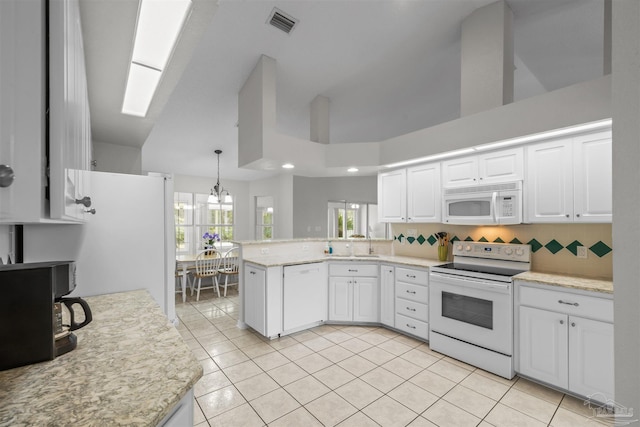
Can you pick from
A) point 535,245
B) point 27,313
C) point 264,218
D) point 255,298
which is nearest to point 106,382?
point 27,313

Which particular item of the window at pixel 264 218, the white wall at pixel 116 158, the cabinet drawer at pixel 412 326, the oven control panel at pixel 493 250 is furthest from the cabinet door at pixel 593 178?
the window at pixel 264 218

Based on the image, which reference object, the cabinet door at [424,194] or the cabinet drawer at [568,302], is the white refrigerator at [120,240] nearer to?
the cabinet door at [424,194]

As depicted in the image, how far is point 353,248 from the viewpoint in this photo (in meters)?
4.08

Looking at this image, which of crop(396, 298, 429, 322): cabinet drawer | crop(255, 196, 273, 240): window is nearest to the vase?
crop(396, 298, 429, 322): cabinet drawer

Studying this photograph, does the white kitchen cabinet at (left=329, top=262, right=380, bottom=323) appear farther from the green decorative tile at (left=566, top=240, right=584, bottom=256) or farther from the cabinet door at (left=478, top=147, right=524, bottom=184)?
the green decorative tile at (left=566, top=240, right=584, bottom=256)

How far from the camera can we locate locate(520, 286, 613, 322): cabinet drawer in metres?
1.94

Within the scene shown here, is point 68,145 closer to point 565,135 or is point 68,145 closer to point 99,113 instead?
point 99,113

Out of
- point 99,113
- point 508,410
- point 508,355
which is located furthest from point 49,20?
point 508,355

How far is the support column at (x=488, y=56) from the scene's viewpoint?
8.20 ft

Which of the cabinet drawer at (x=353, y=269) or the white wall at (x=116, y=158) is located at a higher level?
the white wall at (x=116, y=158)

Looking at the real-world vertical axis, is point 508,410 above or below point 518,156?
below

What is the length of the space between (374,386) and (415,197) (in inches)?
85.1

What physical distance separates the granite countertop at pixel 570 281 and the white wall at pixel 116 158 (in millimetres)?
4352

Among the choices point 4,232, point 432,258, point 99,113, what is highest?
point 99,113
